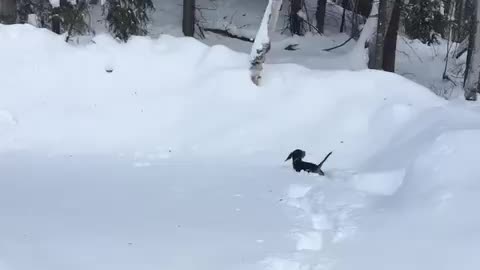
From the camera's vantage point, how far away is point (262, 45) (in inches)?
395

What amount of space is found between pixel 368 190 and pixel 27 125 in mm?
4493

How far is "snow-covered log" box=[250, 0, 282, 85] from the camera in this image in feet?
32.4

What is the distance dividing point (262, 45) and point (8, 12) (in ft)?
15.0

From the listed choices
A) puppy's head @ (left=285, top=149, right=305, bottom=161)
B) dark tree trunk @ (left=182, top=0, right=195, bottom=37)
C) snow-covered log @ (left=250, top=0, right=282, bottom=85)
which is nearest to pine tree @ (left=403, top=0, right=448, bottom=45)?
snow-covered log @ (left=250, top=0, right=282, bottom=85)

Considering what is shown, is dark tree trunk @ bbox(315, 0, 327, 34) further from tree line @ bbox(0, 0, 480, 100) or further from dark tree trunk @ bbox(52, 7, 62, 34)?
dark tree trunk @ bbox(52, 7, 62, 34)

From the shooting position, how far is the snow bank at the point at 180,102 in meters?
8.87

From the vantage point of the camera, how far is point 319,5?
57.2 ft

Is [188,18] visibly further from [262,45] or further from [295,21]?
[262,45]

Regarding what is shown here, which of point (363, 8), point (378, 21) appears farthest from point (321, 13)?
point (378, 21)

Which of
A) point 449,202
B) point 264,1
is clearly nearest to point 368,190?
point 449,202

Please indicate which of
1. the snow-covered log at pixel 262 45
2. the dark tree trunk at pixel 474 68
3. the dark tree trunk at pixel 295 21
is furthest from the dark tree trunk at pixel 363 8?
the snow-covered log at pixel 262 45

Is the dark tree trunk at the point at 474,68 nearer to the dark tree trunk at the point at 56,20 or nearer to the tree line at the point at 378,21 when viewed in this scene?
the tree line at the point at 378,21

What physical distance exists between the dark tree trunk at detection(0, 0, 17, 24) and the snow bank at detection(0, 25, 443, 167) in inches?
52.3

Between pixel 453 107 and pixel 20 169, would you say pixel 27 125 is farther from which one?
pixel 453 107
